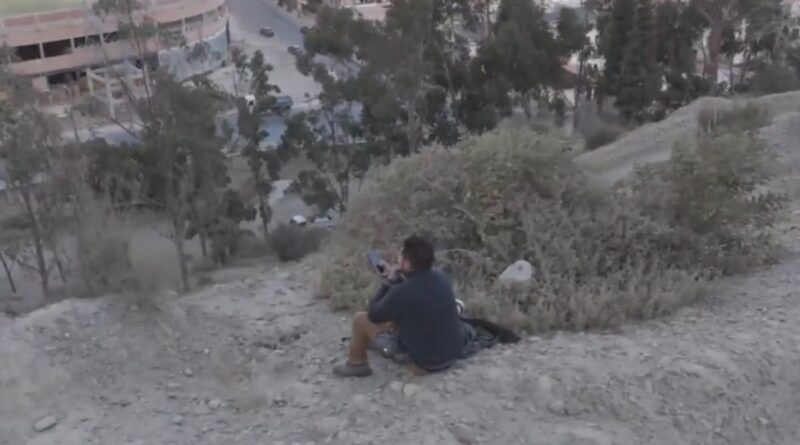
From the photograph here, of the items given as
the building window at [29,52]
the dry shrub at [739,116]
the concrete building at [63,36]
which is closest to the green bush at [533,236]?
the dry shrub at [739,116]

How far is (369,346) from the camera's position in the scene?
20.1 feet

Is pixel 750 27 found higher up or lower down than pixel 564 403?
higher up

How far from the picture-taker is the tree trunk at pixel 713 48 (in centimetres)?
2495

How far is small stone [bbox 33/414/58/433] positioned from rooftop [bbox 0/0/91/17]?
35.2 meters

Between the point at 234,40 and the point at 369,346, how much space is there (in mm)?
42254

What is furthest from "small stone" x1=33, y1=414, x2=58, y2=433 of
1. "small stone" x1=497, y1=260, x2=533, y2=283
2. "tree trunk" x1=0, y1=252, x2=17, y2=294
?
"tree trunk" x1=0, y1=252, x2=17, y2=294

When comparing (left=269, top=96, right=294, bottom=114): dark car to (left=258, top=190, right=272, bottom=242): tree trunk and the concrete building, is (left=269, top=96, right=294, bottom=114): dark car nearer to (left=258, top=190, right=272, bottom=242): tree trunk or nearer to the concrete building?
Answer: the concrete building

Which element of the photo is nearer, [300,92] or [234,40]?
[300,92]

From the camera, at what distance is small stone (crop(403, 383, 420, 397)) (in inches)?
226

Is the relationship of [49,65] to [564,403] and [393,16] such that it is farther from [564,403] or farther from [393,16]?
[564,403]

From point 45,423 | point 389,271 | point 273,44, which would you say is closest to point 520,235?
point 389,271

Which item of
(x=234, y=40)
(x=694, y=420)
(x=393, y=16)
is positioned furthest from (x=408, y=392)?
(x=234, y=40)

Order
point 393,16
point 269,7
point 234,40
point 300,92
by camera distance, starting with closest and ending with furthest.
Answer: point 393,16 < point 300,92 < point 234,40 < point 269,7

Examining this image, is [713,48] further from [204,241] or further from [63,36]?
[63,36]
